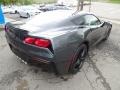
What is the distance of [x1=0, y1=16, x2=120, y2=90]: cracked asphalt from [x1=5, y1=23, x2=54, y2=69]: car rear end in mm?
556

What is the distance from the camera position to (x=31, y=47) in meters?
2.85

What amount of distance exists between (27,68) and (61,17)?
149 cm

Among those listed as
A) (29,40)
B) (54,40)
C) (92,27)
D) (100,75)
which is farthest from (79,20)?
(29,40)

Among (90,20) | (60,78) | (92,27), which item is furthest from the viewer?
(90,20)

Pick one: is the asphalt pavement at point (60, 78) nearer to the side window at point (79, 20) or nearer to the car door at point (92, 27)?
the car door at point (92, 27)

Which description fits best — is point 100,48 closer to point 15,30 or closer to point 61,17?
point 61,17

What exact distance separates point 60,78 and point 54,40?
1.01 metres

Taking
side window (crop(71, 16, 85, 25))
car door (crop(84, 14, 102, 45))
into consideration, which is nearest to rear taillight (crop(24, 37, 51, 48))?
side window (crop(71, 16, 85, 25))

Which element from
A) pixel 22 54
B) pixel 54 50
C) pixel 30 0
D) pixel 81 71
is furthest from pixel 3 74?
pixel 30 0

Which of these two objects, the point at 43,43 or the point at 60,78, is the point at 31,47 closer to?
the point at 43,43

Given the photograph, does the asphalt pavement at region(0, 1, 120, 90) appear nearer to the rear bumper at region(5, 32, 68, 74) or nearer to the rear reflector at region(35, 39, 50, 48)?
the rear bumper at region(5, 32, 68, 74)

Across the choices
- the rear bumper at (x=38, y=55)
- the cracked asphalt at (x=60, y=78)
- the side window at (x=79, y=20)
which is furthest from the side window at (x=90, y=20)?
the rear bumper at (x=38, y=55)

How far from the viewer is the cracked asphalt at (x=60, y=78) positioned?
3.12 meters

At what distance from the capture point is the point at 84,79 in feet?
11.1
